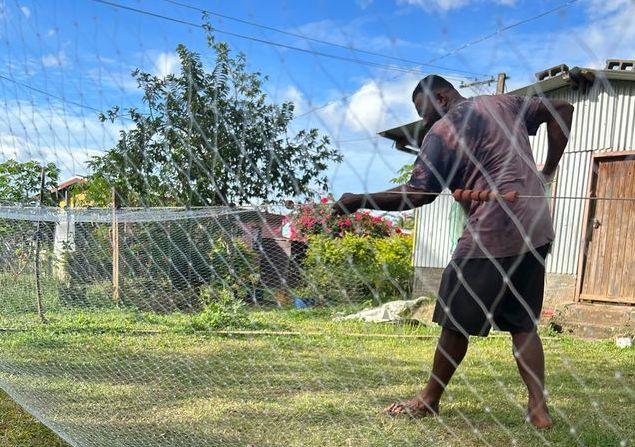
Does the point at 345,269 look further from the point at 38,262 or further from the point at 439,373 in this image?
the point at 38,262

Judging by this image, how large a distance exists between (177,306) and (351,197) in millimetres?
3054

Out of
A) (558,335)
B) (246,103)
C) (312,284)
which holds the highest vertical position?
(246,103)

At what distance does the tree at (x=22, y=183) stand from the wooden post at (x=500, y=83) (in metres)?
3.29

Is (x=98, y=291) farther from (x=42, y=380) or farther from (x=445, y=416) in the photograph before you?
(x=445, y=416)

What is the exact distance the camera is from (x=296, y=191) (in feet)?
6.81

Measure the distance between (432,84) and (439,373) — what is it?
3.74 feet

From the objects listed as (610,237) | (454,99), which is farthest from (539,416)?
(610,237)

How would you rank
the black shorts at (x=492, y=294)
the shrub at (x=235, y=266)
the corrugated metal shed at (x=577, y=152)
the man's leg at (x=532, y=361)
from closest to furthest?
the black shorts at (x=492, y=294) < the man's leg at (x=532, y=361) < the shrub at (x=235, y=266) < the corrugated metal shed at (x=577, y=152)

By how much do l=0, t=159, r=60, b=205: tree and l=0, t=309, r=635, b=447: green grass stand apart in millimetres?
941

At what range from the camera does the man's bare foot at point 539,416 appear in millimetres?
2176

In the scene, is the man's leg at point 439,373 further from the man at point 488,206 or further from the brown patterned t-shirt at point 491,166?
the brown patterned t-shirt at point 491,166

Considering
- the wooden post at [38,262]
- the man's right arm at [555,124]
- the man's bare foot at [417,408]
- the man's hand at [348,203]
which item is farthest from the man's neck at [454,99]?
the wooden post at [38,262]

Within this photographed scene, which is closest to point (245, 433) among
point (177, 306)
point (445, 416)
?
point (445, 416)

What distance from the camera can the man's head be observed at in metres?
1.55
